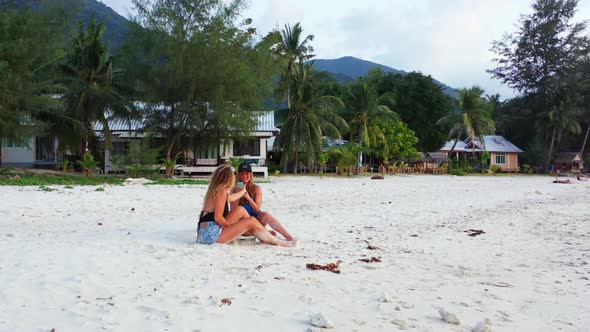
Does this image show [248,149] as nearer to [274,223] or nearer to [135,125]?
[135,125]

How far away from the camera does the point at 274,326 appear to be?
2.96 metres

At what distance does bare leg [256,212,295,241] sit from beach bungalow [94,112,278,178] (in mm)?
15666

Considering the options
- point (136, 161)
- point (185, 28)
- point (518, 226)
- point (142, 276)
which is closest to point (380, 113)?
point (185, 28)

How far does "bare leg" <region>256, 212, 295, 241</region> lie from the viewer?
19.1ft

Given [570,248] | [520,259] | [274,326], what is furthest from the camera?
[570,248]

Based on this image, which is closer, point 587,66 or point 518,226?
point 518,226

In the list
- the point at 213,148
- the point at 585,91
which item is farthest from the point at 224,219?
the point at 585,91

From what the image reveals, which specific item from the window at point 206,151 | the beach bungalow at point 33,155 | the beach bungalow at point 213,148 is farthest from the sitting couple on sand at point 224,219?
the beach bungalow at point 33,155

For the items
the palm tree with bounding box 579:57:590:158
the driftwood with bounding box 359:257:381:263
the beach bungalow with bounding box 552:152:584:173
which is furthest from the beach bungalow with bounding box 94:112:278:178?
the palm tree with bounding box 579:57:590:158

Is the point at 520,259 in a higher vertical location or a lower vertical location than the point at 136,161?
lower

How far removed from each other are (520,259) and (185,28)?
1753cm

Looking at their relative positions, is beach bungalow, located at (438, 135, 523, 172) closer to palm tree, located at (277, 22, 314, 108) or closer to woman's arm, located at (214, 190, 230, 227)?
palm tree, located at (277, 22, 314, 108)

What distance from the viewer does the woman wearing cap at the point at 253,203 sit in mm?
5883

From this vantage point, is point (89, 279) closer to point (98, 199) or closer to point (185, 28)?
point (98, 199)
